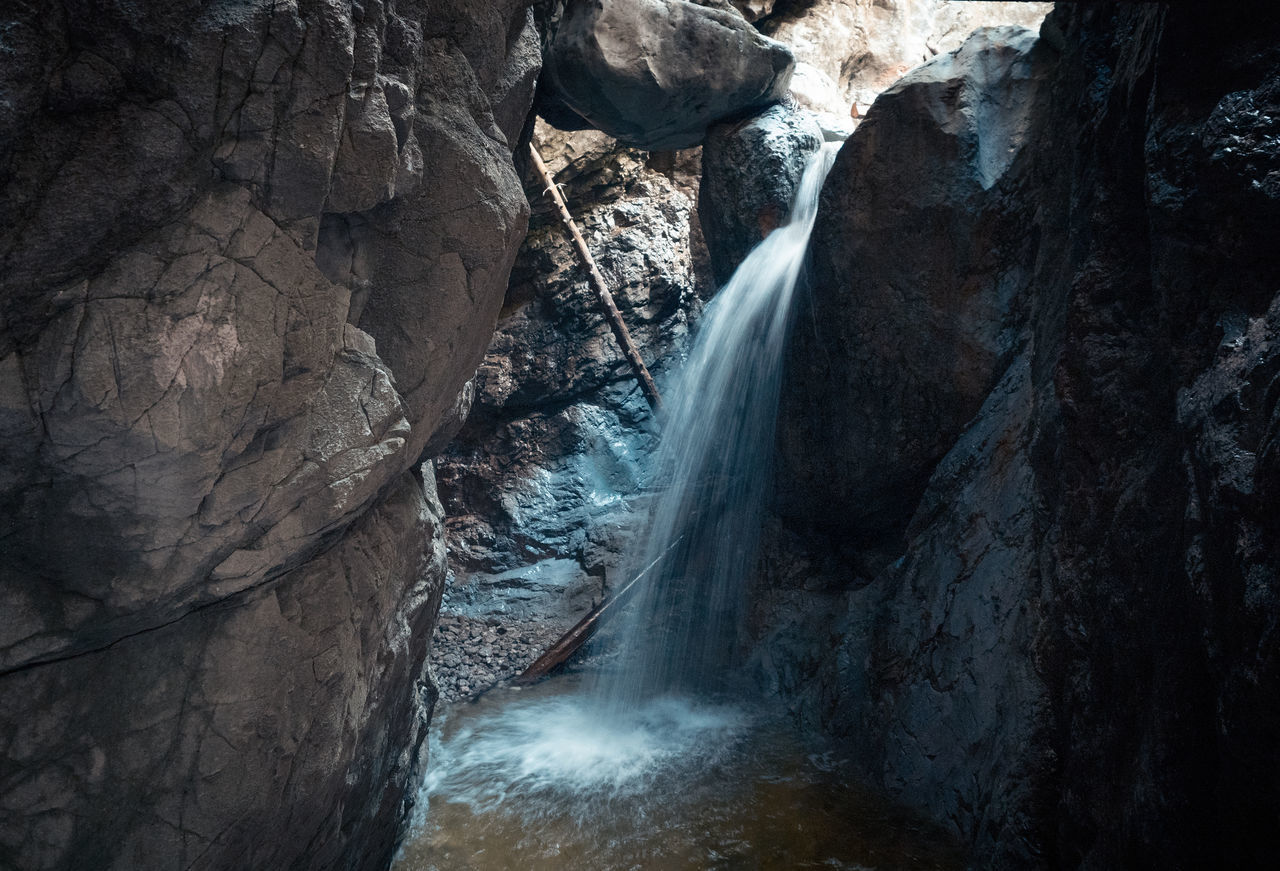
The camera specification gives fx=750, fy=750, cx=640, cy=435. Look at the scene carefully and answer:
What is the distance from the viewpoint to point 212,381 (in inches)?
73.4

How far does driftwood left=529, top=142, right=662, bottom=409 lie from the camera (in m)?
9.08

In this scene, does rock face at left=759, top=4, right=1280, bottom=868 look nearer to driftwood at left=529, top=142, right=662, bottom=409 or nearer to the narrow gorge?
the narrow gorge

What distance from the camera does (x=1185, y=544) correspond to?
2168 millimetres

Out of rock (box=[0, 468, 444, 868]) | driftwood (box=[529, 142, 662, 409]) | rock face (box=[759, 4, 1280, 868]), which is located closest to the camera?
rock (box=[0, 468, 444, 868])

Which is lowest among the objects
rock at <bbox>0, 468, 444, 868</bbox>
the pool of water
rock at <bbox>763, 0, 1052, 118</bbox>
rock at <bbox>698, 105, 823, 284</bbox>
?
the pool of water

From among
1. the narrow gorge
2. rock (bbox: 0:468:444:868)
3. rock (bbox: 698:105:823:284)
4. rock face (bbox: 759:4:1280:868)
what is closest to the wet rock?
the narrow gorge

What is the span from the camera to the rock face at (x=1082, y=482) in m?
1.99

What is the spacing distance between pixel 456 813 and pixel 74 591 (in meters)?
2.85

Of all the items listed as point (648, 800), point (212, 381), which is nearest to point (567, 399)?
point (648, 800)

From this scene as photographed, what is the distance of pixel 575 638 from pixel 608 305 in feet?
14.1

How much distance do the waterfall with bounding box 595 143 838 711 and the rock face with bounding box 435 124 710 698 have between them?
2.32ft

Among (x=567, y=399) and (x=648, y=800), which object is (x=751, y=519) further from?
(x=567, y=399)

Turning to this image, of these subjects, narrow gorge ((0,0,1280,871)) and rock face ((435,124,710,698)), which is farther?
rock face ((435,124,710,698))

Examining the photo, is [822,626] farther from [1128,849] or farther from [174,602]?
[174,602]
